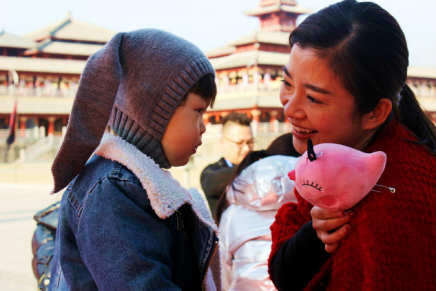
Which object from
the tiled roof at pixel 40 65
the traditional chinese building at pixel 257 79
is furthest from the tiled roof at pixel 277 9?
the tiled roof at pixel 40 65

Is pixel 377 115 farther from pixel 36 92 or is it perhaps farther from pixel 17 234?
pixel 36 92

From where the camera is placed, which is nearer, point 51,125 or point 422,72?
point 51,125

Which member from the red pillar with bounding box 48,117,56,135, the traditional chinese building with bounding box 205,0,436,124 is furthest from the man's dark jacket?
the red pillar with bounding box 48,117,56,135

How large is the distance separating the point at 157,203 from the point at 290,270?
14.3 inches

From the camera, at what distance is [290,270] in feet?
3.62

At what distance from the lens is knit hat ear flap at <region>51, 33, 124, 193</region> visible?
113cm

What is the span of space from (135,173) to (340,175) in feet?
1.67

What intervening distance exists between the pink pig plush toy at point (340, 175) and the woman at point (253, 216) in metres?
1.02

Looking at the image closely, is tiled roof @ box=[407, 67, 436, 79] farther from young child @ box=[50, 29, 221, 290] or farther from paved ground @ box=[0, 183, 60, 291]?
young child @ box=[50, 29, 221, 290]

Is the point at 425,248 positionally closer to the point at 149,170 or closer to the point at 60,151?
the point at 149,170

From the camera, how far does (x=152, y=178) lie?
1131 mm

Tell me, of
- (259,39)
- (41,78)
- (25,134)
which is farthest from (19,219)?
(259,39)

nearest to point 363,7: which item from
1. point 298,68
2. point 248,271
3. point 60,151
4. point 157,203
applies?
point 298,68

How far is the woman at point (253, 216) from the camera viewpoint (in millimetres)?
1916
